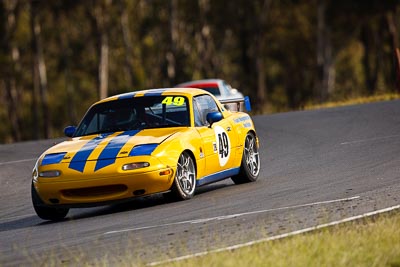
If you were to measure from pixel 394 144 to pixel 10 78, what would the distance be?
42.9 m

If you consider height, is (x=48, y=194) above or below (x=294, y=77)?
above

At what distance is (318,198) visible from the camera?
11289mm

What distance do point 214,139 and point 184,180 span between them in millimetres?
1026

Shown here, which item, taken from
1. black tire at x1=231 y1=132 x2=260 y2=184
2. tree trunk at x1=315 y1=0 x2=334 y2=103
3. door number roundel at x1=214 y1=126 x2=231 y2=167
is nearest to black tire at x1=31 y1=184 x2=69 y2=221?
door number roundel at x1=214 y1=126 x2=231 y2=167

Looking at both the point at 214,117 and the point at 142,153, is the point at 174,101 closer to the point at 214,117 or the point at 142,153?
the point at 214,117

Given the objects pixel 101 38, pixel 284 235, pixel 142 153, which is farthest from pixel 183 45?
pixel 284 235

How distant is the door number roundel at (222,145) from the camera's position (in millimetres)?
13219

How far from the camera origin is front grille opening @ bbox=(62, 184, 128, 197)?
1177 centimetres

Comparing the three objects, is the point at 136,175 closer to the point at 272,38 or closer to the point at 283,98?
the point at 272,38

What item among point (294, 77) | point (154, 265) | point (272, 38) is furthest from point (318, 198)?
point (294, 77)

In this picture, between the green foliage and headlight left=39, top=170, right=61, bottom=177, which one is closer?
headlight left=39, top=170, right=61, bottom=177

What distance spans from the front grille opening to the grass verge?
3.65 meters

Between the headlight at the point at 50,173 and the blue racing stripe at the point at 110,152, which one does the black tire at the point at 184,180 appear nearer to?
A: the blue racing stripe at the point at 110,152

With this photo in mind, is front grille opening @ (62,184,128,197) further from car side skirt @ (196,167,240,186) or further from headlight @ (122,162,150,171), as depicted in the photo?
car side skirt @ (196,167,240,186)
